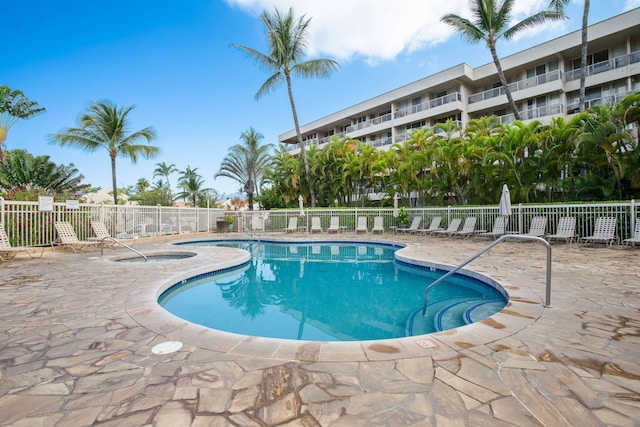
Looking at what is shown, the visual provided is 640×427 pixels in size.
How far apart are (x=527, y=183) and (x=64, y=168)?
28688mm

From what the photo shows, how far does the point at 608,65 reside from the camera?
706 inches

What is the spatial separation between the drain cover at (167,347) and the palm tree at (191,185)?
39433 millimetres

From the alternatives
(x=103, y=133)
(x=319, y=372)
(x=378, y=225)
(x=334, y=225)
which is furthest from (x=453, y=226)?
(x=103, y=133)

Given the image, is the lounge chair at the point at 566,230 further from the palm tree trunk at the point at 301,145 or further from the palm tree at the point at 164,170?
the palm tree at the point at 164,170

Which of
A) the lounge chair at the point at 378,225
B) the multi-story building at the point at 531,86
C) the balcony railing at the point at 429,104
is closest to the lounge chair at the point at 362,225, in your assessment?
the lounge chair at the point at 378,225

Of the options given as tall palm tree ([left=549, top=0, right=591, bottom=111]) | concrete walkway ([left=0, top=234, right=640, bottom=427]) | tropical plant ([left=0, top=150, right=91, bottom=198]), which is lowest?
concrete walkway ([left=0, top=234, right=640, bottom=427])

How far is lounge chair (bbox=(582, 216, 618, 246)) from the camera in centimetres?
934

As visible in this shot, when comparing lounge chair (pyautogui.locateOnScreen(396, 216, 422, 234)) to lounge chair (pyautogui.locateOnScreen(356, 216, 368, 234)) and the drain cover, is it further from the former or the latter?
the drain cover

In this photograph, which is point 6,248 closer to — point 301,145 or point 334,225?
point 334,225

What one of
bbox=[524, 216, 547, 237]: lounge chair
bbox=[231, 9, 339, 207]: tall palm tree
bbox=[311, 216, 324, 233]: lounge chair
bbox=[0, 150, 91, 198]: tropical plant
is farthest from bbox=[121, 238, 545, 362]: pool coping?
bbox=[0, 150, 91, 198]: tropical plant

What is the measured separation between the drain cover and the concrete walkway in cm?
5

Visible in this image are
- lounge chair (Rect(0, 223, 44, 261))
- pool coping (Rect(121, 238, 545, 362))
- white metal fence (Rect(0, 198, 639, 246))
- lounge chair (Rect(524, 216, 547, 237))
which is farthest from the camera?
lounge chair (Rect(524, 216, 547, 237))

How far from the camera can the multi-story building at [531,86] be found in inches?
686

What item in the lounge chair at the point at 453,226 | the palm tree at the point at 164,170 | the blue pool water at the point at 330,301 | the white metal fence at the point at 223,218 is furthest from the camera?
the palm tree at the point at 164,170
